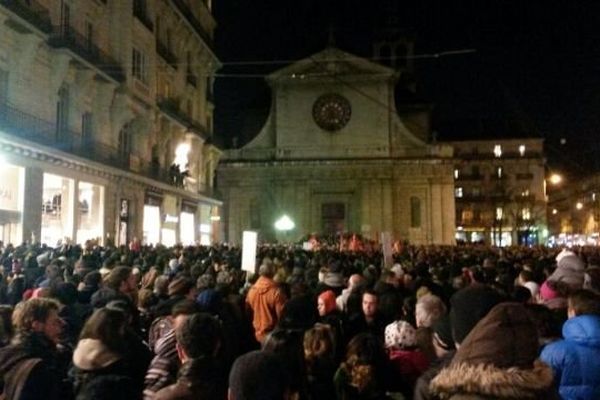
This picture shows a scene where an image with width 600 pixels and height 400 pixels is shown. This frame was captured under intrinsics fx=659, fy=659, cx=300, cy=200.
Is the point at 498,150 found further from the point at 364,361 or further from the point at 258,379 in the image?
the point at 258,379

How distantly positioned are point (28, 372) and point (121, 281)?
4129 mm

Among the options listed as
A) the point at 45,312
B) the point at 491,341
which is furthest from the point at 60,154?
the point at 491,341

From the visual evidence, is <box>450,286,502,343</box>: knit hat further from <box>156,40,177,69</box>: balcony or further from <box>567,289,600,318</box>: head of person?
<box>156,40,177,69</box>: balcony

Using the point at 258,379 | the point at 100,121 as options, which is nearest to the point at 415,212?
the point at 100,121

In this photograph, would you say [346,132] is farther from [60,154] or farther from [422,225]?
[60,154]

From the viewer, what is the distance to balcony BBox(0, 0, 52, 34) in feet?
76.3

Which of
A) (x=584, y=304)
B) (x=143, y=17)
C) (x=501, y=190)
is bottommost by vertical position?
(x=584, y=304)

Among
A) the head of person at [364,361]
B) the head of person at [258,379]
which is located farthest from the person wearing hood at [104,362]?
the head of person at [364,361]

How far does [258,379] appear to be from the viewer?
12.5 feet

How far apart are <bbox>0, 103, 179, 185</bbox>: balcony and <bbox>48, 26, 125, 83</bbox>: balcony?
325 centimetres

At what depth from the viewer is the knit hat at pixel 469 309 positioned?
4.16 metres

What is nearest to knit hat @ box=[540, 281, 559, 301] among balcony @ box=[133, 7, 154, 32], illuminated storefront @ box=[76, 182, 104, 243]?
illuminated storefront @ box=[76, 182, 104, 243]

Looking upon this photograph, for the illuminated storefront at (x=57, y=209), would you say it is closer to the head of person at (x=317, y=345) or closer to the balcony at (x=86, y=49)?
the balcony at (x=86, y=49)

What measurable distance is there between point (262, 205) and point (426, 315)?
5316 cm
